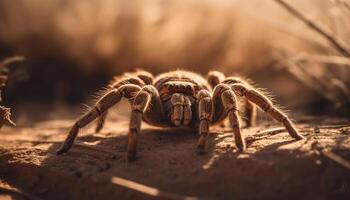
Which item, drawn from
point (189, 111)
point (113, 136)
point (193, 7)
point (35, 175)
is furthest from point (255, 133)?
point (193, 7)

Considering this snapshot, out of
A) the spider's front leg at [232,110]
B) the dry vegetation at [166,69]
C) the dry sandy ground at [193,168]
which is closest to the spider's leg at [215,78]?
the dry vegetation at [166,69]

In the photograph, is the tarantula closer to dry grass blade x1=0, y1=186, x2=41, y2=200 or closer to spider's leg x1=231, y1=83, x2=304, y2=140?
spider's leg x1=231, y1=83, x2=304, y2=140

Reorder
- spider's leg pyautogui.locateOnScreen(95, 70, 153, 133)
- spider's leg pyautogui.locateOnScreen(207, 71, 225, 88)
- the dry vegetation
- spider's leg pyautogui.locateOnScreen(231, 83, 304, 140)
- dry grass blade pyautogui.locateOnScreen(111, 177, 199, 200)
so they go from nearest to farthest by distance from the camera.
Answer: dry grass blade pyautogui.locateOnScreen(111, 177, 199, 200) → the dry vegetation → spider's leg pyautogui.locateOnScreen(231, 83, 304, 140) → spider's leg pyautogui.locateOnScreen(95, 70, 153, 133) → spider's leg pyautogui.locateOnScreen(207, 71, 225, 88)

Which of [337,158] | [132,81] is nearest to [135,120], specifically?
[132,81]

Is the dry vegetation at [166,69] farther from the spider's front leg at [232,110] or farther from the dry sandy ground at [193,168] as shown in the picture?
the spider's front leg at [232,110]

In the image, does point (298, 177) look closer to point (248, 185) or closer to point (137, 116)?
point (248, 185)

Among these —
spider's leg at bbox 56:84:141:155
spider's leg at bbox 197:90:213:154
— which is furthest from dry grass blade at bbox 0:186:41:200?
spider's leg at bbox 197:90:213:154

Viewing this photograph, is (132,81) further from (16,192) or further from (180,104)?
(16,192)
